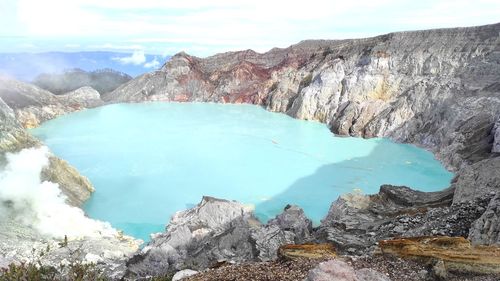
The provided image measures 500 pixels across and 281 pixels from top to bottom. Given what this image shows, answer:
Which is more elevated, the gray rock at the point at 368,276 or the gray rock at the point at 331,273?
the gray rock at the point at 331,273

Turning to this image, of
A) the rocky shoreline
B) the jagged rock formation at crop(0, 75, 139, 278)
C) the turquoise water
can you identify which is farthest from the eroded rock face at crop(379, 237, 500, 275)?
the turquoise water

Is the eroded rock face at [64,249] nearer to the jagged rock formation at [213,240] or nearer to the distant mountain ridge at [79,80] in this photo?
the jagged rock formation at [213,240]

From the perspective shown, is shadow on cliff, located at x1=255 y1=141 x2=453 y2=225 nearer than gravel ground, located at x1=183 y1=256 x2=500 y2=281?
No

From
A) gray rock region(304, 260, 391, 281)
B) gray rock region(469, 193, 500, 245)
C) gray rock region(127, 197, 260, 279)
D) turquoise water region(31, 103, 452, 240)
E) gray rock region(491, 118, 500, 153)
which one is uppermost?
gray rock region(304, 260, 391, 281)

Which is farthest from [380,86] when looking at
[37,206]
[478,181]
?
[37,206]

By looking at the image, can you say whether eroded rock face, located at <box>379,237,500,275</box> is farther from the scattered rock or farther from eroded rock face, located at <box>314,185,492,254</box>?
eroded rock face, located at <box>314,185,492,254</box>

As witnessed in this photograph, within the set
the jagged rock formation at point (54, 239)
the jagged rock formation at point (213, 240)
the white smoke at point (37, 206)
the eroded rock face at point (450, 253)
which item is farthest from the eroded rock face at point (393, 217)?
the white smoke at point (37, 206)

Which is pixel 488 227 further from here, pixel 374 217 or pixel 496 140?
pixel 496 140
